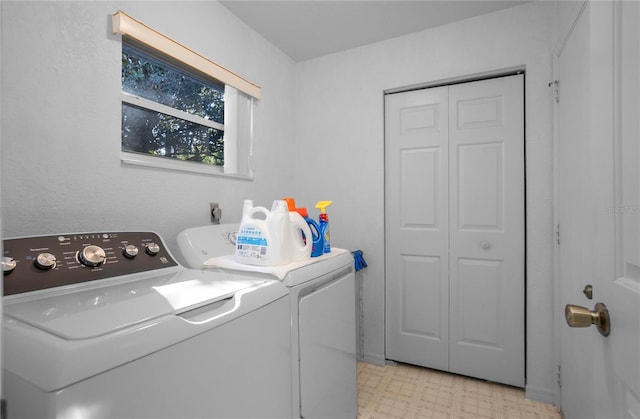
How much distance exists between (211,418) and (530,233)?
207 centimetres

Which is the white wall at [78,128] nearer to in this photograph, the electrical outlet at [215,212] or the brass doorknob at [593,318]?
the electrical outlet at [215,212]

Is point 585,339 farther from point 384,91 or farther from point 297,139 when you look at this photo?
point 297,139

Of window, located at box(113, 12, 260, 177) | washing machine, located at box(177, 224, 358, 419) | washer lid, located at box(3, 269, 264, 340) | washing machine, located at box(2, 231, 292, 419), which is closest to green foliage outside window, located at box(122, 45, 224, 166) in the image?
window, located at box(113, 12, 260, 177)

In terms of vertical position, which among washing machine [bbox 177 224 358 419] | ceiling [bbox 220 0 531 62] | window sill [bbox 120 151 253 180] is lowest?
washing machine [bbox 177 224 358 419]

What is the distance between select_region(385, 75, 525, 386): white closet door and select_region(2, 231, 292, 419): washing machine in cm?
153

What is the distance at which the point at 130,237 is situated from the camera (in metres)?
1.32

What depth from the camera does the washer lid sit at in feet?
2.47

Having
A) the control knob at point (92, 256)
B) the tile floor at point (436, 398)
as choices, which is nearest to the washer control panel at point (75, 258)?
the control knob at point (92, 256)

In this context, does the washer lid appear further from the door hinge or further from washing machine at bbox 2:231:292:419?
the door hinge

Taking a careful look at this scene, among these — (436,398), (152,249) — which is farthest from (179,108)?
(436,398)

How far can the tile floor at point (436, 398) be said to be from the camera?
196 centimetres

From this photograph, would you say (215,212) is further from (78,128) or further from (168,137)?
(78,128)

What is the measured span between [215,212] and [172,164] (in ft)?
1.19

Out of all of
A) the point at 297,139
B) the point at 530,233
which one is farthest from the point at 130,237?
the point at 530,233
